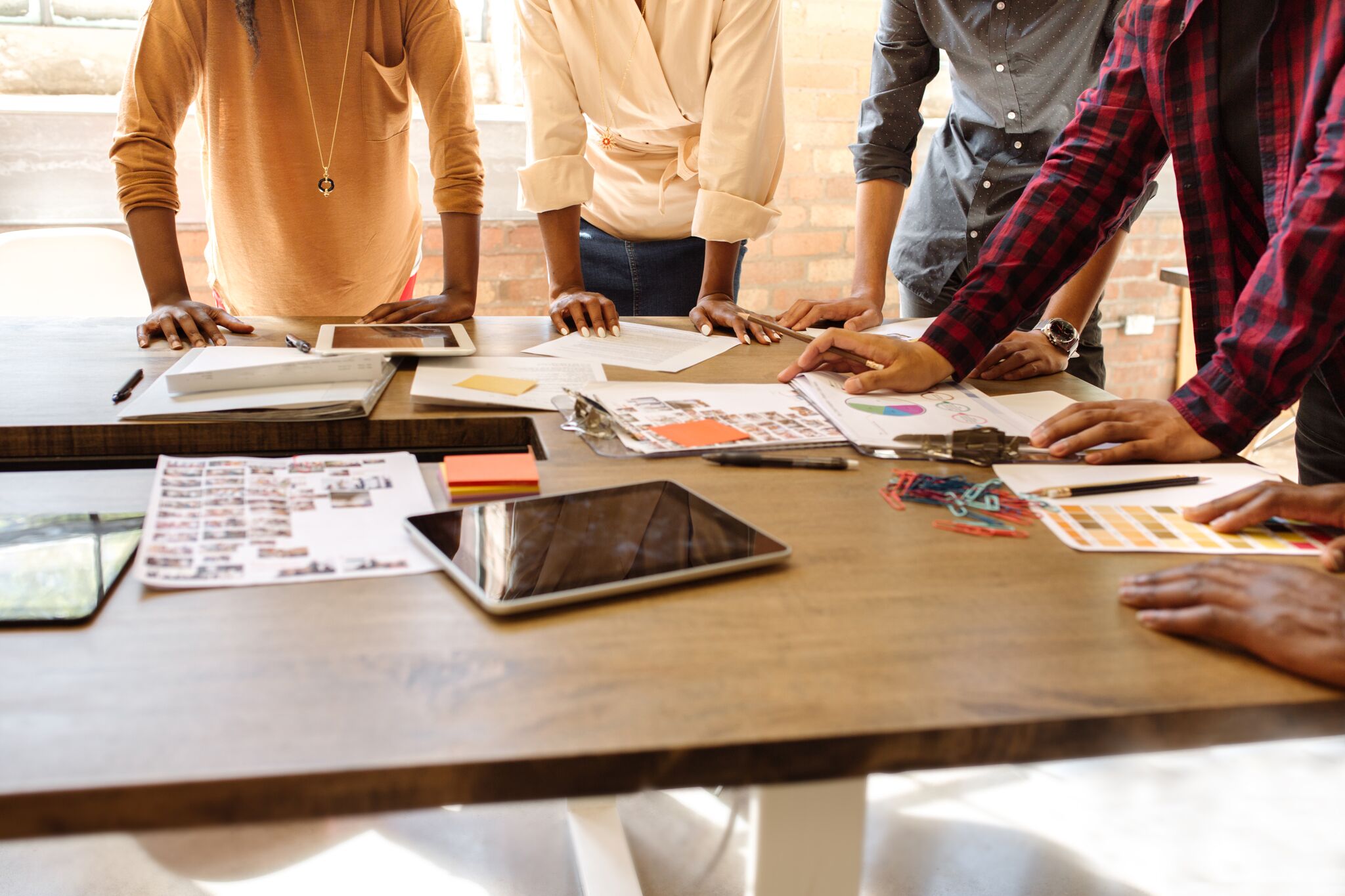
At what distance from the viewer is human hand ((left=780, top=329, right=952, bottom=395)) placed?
123 centimetres

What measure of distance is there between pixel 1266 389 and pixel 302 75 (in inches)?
60.1

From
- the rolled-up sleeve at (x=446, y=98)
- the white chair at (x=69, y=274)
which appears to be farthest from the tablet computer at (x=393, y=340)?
the white chair at (x=69, y=274)

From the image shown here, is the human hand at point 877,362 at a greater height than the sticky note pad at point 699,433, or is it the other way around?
the human hand at point 877,362

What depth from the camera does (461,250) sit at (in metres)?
1.73

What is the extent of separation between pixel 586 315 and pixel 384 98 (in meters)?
0.61

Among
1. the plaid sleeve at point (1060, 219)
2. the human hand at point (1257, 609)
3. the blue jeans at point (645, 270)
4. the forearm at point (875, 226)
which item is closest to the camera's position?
the human hand at point (1257, 609)

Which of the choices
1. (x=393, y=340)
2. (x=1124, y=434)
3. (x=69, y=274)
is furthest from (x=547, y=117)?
(x=69, y=274)

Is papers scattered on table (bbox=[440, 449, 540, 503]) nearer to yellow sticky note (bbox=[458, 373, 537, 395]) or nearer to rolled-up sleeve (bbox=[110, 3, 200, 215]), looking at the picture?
yellow sticky note (bbox=[458, 373, 537, 395])

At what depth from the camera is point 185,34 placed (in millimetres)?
1576

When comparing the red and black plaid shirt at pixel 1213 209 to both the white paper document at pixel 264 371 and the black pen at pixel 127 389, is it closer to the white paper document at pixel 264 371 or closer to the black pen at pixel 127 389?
the white paper document at pixel 264 371

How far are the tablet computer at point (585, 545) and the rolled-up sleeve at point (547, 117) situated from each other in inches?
39.9

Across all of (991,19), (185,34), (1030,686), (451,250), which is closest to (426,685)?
(1030,686)

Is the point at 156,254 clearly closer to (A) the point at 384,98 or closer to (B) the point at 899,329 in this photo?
(A) the point at 384,98

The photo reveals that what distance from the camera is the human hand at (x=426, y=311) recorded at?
156cm
